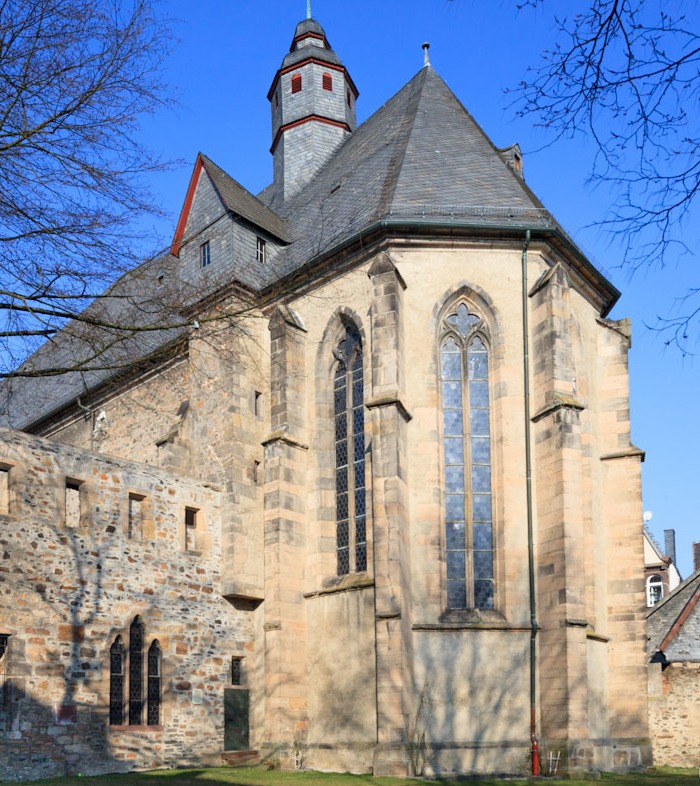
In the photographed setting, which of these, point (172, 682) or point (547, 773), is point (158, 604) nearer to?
point (172, 682)

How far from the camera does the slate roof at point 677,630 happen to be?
2380 centimetres

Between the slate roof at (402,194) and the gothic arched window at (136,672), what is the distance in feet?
14.5

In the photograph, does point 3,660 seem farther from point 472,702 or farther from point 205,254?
point 205,254

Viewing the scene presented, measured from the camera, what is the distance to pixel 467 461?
20016 mm

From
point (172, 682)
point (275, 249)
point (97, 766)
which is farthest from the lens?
point (275, 249)

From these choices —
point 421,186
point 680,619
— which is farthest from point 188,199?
point 680,619

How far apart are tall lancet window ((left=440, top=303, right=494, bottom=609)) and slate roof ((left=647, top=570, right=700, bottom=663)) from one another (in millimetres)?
6781

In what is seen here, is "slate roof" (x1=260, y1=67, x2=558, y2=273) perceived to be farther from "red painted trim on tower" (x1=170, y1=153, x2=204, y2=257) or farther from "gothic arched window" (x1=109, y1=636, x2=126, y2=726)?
"gothic arched window" (x1=109, y1=636, x2=126, y2=726)

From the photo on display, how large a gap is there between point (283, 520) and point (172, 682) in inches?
142

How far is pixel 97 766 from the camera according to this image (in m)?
17.1

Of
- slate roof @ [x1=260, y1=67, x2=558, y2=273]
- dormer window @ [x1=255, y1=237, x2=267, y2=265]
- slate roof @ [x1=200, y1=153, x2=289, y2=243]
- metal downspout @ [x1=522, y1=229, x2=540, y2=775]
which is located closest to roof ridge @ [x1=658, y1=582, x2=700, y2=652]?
metal downspout @ [x1=522, y1=229, x2=540, y2=775]

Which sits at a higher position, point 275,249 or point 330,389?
point 275,249

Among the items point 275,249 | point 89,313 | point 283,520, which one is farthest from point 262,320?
point 89,313

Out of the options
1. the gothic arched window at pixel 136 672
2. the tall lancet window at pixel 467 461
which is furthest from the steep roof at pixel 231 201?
the gothic arched window at pixel 136 672
